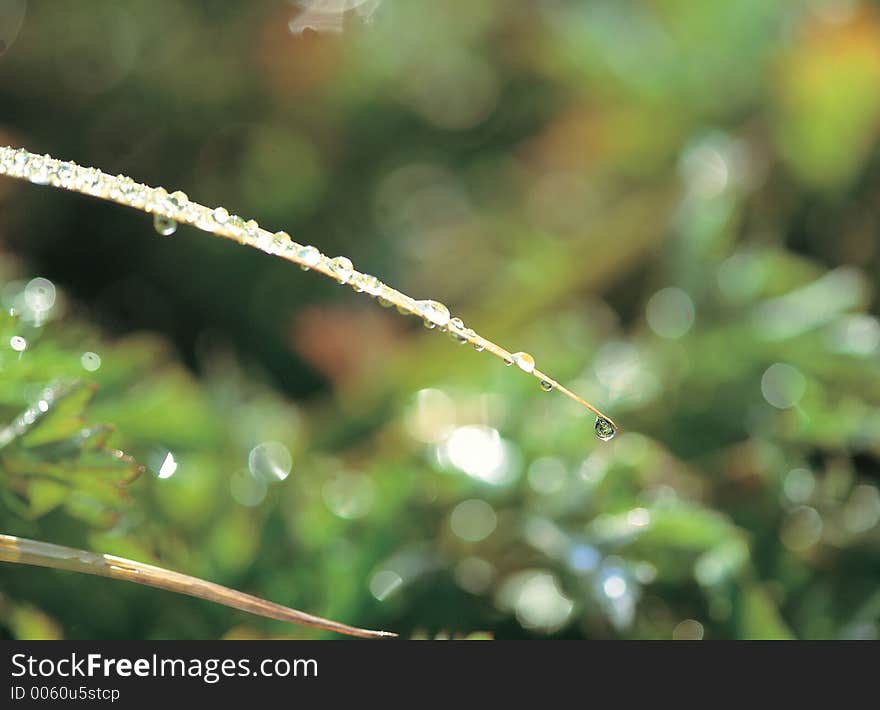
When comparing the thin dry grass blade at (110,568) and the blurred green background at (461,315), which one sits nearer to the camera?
the thin dry grass blade at (110,568)

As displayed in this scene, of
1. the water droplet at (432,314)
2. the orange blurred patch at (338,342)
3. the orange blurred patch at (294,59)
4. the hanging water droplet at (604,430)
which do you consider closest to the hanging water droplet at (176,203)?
the water droplet at (432,314)

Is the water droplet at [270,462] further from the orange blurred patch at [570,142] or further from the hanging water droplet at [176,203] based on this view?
the orange blurred patch at [570,142]

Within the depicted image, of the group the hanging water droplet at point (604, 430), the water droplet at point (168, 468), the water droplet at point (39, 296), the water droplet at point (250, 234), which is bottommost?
the hanging water droplet at point (604, 430)

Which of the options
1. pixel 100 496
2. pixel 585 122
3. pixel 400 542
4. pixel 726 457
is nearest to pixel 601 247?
pixel 585 122

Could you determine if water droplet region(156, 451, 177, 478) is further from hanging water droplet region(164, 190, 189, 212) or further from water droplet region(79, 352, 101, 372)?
hanging water droplet region(164, 190, 189, 212)

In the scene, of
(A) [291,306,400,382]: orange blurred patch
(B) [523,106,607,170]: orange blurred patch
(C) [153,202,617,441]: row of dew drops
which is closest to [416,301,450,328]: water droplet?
(C) [153,202,617,441]: row of dew drops

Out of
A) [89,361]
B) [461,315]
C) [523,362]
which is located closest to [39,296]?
[89,361]

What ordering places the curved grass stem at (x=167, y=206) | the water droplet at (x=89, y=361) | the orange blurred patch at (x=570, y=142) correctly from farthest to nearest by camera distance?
the orange blurred patch at (x=570, y=142) → the water droplet at (x=89, y=361) → the curved grass stem at (x=167, y=206)

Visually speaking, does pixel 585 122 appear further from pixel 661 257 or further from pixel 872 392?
pixel 872 392

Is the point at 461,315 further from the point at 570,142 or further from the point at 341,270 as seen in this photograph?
the point at 341,270
